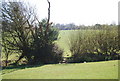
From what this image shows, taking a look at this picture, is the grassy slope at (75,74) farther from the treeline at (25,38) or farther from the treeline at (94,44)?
the treeline at (94,44)

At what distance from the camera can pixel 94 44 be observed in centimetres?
1650

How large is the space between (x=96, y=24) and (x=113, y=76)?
1172 cm

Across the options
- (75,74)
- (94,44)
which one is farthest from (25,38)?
(75,74)

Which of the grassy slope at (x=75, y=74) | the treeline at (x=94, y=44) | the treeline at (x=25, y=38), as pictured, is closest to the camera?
the grassy slope at (x=75, y=74)

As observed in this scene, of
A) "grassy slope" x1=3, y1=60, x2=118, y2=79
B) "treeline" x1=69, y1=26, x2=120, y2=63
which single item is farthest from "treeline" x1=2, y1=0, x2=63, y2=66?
"grassy slope" x1=3, y1=60, x2=118, y2=79

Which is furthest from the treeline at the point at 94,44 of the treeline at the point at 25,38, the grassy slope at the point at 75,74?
the grassy slope at the point at 75,74

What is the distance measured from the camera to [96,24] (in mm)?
16906

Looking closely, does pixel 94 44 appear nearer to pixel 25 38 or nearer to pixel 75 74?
pixel 25 38

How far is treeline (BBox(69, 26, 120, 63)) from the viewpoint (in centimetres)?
1598

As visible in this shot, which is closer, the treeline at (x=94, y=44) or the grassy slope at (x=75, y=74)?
the grassy slope at (x=75, y=74)

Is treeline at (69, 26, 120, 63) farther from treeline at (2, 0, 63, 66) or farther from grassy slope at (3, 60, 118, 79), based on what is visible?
grassy slope at (3, 60, 118, 79)

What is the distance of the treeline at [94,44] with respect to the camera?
1598 centimetres

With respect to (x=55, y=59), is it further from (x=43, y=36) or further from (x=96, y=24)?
(x=96, y=24)

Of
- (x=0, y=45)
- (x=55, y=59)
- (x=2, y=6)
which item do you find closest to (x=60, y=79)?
(x=55, y=59)
